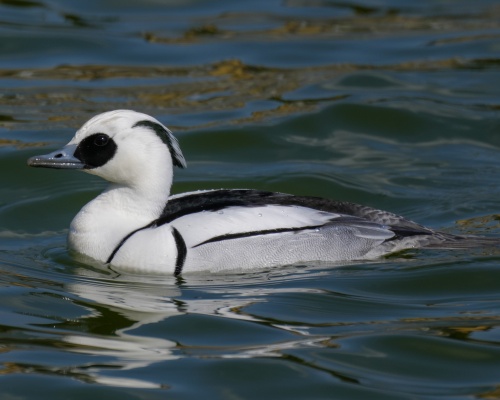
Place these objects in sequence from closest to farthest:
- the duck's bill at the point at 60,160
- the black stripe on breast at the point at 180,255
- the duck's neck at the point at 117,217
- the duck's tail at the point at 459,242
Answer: the black stripe on breast at the point at 180,255
the duck's bill at the point at 60,160
the duck's neck at the point at 117,217
the duck's tail at the point at 459,242

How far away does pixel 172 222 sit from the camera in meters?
8.90

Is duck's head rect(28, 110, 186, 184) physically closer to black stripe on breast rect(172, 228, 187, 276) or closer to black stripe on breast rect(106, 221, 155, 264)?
black stripe on breast rect(106, 221, 155, 264)

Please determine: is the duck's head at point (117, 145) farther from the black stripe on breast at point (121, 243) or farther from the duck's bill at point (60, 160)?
the black stripe on breast at point (121, 243)

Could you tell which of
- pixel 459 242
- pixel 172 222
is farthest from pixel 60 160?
pixel 459 242

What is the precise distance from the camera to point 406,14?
57.5 ft

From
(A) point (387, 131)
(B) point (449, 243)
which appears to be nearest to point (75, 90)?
(A) point (387, 131)

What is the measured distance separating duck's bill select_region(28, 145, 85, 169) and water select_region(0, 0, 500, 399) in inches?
31.3

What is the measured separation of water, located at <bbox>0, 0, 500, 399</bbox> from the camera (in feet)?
23.5

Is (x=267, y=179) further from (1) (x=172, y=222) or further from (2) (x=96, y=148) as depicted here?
(2) (x=96, y=148)

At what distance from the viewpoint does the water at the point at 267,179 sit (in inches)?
282

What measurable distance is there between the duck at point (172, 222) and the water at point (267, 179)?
0.49 feet

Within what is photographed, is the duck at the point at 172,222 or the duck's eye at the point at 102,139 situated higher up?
the duck's eye at the point at 102,139

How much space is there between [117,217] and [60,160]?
627 millimetres

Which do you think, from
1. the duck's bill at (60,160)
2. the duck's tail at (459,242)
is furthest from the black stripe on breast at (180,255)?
the duck's tail at (459,242)
